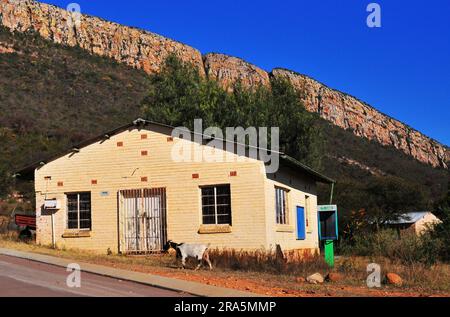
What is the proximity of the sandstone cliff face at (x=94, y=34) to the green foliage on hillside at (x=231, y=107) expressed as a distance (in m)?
30.0

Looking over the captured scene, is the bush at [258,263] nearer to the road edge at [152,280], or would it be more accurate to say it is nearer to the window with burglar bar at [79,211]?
the road edge at [152,280]

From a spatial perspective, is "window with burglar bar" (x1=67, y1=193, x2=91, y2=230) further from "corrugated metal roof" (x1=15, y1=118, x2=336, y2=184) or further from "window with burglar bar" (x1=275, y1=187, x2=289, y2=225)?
"window with burglar bar" (x1=275, y1=187, x2=289, y2=225)

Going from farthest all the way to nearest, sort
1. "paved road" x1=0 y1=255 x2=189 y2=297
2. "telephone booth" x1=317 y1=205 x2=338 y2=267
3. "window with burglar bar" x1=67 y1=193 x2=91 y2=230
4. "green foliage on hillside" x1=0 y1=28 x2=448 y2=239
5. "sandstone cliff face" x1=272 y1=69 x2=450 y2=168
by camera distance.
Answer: "sandstone cliff face" x1=272 y1=69 x2=450 y2=168 < "green foliage on hillside" x1=0 y1=28 x2=448 y2=239 < "telephone booth" x1=317 y1=205 x2=338 y2=267 < "window with burglar bar" x1=67 y1=193 x2=91 y2=230 < "paved road" x1=0 y1=255 x2=189 y2=297

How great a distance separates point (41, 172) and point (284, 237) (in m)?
9.05

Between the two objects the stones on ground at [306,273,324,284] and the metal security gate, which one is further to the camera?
the metal security gate

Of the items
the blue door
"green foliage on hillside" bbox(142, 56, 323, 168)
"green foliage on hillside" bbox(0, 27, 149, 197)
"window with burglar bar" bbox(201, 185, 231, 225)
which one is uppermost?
"green foliage on hillside" bbox(0, 27, 149, 197)

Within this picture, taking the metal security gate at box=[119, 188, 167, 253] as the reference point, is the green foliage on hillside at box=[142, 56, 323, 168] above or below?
above

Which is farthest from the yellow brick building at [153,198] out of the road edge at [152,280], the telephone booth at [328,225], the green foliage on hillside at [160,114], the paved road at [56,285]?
the green foliage on hillside at [160,114]

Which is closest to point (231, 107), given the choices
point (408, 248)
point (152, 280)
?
point (408, 248)

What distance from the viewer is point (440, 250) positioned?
21.5m

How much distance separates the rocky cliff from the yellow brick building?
1539 inches

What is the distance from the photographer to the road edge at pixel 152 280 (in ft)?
37.5

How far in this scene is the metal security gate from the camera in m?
19.6

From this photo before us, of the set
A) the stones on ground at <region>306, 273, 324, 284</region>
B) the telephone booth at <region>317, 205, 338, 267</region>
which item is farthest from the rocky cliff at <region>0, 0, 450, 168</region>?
the stones on ground at <region>306, 273, 324, 284</region>
